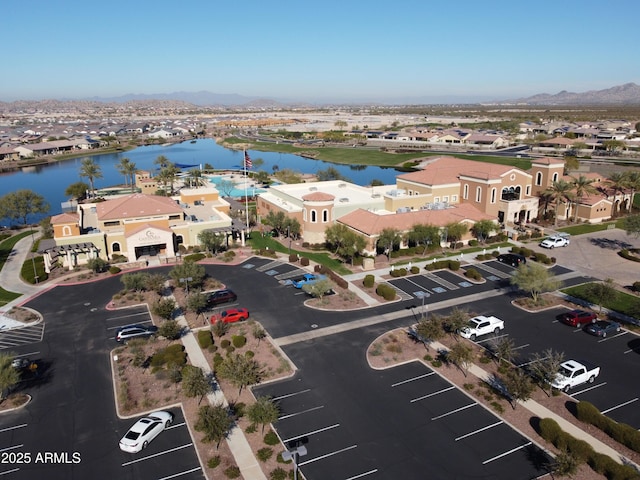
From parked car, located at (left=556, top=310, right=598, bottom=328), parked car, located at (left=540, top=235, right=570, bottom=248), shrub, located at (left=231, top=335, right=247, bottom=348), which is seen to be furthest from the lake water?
parked car, located at (left=556, top=310, right=598, bottom=328)

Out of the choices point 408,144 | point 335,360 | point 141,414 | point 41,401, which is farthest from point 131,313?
point 408,144

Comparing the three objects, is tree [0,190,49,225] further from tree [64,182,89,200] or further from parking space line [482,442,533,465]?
parking space line [482,442,533,465]

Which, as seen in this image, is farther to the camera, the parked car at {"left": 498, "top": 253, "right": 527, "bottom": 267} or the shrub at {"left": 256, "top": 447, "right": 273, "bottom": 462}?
the parked car at {"left": 498, "top": 253, "right": 527, "bottom": 267}

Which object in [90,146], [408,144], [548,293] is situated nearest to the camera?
[548,293]

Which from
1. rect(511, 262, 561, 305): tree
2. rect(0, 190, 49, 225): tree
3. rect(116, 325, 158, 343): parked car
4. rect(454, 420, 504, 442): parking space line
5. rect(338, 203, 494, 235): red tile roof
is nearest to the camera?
rect(454, 420, 504, 442): parking space line

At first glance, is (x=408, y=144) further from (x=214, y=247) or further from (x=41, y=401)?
(x=41, y=401)

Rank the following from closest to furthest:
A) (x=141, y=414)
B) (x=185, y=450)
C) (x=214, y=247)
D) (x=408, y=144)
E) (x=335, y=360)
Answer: (x=185, y=450) < (x=141, y=414) < (x=335, y=360) < (x=214, y=247) < (x=408, y=144)

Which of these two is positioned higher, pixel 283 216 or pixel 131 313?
pixel 283 216
